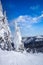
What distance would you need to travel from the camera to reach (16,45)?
1537 cm

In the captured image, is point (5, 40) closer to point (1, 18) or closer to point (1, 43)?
point (1, 43)

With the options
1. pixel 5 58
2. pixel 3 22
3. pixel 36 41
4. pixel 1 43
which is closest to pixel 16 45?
pixel 3 22

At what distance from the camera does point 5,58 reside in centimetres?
773

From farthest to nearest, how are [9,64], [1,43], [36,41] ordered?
[36,41] < [1,43] < [9,64]

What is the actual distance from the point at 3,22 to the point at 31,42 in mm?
13915

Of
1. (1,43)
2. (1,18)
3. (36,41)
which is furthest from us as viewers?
(36,41)

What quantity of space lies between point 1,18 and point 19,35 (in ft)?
17.4

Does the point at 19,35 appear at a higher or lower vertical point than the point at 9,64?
higher

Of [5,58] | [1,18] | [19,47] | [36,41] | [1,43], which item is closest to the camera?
[5,58]

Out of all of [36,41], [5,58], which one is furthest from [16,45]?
[36,41]

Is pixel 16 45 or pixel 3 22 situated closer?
pixel 3 22

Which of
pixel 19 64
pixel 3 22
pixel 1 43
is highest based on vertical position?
pixel 3 22

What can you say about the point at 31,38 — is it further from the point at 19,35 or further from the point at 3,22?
the point at 3,22

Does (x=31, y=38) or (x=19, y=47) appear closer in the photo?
(x=19, y=47)
